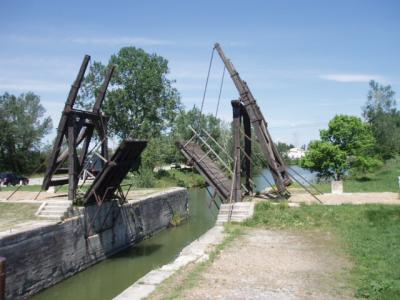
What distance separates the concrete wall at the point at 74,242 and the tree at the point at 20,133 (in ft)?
94.3

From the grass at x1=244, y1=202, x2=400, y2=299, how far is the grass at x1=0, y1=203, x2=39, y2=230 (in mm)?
7147

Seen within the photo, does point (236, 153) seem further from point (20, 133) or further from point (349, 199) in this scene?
point (20, 133)

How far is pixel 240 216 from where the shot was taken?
46.6 feet

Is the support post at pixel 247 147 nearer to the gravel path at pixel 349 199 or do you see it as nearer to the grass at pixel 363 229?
the gravel path at pixel 349 199

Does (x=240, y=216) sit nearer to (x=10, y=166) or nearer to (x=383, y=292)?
(x=383, y=292)

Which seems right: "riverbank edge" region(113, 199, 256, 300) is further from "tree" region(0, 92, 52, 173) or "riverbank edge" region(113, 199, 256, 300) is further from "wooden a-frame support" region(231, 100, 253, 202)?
"tree" region(0, 92, 52, 173)

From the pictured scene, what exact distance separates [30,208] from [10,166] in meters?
33.6

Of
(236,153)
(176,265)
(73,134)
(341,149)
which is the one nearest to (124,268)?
(73,134)

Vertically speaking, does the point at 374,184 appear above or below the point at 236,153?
below

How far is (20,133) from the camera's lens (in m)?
46.5

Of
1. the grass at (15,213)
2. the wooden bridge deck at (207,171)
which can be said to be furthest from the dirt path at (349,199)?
the grass at (15,213)

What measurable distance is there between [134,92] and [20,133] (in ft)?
46.5

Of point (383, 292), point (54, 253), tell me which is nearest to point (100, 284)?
point (54, 253)

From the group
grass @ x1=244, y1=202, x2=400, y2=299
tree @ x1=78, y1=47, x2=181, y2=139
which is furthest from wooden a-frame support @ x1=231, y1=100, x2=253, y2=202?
tree @ x1=78, y1=47, x2=181, y2=139
